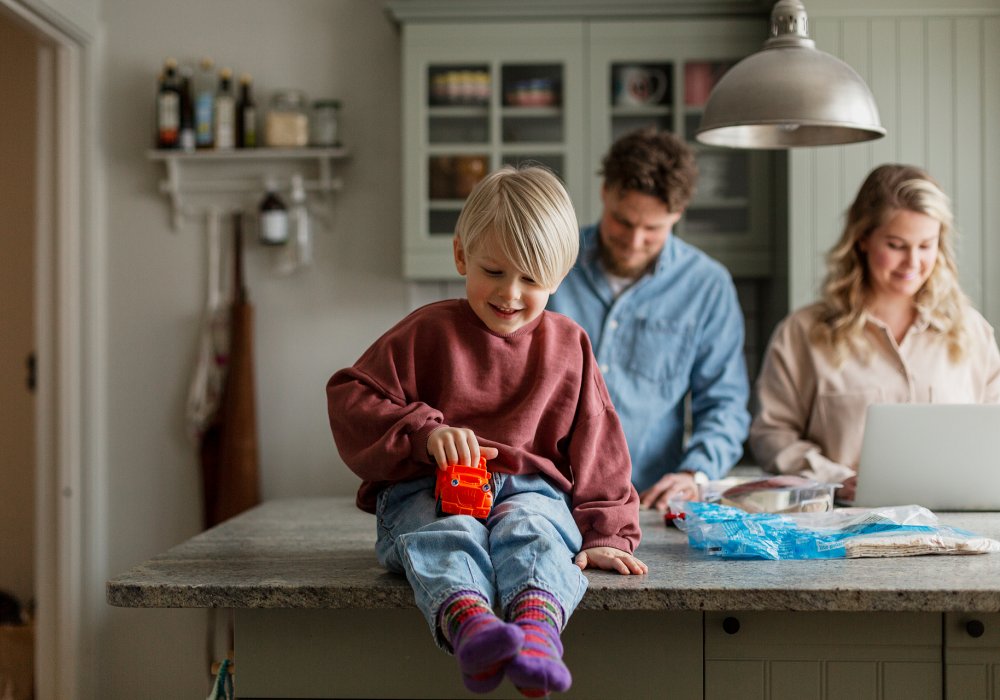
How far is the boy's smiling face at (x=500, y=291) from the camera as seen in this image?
1.33 meters

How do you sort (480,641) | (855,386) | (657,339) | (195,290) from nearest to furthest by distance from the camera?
(480,641), (855,386), (657,339), (195,290)

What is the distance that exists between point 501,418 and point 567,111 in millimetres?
1938

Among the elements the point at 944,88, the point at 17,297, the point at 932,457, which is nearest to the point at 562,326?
the point at 932,457

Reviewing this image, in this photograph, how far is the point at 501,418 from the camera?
1.38 m

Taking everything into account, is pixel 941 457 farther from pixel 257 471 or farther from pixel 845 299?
pixel 257 471

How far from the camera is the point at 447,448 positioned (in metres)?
1.26

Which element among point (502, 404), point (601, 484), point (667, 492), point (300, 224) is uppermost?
point (300, 224)

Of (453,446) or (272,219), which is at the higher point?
(272,219)

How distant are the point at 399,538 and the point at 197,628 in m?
2.50

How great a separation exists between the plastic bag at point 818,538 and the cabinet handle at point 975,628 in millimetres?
146

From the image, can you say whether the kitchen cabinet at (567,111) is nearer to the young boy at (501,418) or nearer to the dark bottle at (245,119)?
the dark bottle at (245,119)

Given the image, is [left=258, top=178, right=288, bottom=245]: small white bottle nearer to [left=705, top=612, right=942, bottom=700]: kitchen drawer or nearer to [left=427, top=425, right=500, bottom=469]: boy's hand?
[left=427, top=425, right=500, bottom=469]: boy's hand

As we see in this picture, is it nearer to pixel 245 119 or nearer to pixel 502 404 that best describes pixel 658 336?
pixel 502 404

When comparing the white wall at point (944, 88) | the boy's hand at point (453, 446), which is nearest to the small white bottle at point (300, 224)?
the white wall at point (944, 88)
